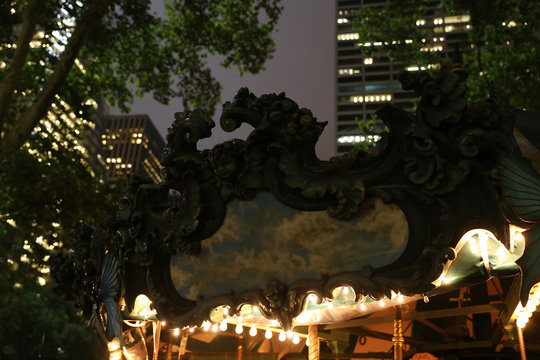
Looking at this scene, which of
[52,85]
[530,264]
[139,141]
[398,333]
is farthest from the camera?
[139,141]

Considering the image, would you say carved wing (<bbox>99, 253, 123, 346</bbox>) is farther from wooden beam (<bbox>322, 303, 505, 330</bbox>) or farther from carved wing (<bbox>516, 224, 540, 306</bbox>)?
carved wing (<bbox>516, 224, 540, 306</bbox>)

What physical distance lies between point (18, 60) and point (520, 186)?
9.11 meters

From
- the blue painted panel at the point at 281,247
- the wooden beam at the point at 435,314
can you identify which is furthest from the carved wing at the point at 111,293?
the wooden beam at the point at 435,314

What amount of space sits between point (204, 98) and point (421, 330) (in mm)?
9845

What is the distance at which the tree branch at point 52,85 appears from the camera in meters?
9.55

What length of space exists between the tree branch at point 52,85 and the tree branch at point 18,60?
12.7 inches

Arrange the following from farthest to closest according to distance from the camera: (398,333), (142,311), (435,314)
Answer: (398,333), (435,314), (142,311)

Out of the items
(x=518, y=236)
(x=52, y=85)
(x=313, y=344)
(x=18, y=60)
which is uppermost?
(x=18, y=60)

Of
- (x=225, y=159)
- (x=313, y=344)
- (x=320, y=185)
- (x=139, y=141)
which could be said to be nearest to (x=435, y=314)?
(x=313, y=344)

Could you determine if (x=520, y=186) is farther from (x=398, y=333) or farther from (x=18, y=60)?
(x=18, y=60)

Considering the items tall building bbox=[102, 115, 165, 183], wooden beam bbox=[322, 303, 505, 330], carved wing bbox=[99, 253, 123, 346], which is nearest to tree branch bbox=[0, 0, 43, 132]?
carved wing bbox=[99, 253, 123, 346]

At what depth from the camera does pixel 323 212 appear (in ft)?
12.0

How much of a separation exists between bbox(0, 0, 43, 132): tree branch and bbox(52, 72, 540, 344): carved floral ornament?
6116mm

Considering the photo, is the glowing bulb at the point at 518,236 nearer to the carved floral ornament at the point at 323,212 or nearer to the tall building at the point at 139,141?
the carved floral ornament at the point at 323,212
